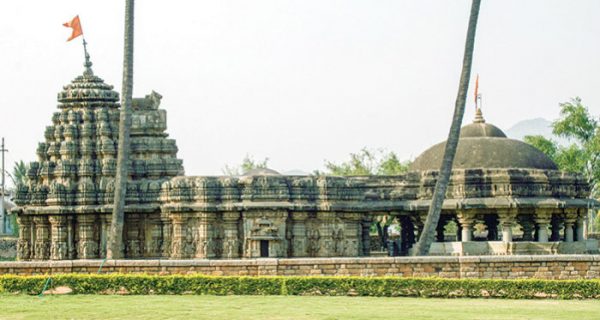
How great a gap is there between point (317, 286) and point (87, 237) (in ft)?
53.0

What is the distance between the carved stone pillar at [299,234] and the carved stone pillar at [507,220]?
5936 mm

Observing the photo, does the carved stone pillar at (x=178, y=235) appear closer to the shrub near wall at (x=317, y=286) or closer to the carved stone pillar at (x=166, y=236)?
the carved stone pillar at (x=166, y=236)

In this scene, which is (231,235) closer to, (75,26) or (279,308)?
(75,26)

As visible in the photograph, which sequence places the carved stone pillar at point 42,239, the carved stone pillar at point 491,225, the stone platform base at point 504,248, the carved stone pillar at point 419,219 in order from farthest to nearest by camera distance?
the carved stone pillar at point 491,225, the carved stone pillar at point 419,219, the carved stone pillar at point 42,239, the stone platform base at point 504,248

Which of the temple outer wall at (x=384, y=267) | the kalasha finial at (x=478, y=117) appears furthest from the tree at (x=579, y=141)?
the temple outer wall at (x=384, y=267)

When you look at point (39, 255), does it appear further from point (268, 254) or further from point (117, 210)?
point (268, 254)

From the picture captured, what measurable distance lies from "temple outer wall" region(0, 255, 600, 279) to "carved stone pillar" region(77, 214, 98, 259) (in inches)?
504

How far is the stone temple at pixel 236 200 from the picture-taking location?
42.8 meters

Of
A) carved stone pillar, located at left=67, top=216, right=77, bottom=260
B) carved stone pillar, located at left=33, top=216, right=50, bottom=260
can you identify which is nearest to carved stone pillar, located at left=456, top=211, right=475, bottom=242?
carved stone pillar, located at left=67, top=216, right=77, bottom=260

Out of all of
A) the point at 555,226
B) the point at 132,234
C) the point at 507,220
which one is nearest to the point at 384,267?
the point at 507,220

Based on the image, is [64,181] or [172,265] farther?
[64,181]

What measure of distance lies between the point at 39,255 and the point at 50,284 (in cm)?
1508

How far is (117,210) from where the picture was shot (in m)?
41.7

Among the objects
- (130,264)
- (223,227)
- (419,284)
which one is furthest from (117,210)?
(419,284)
